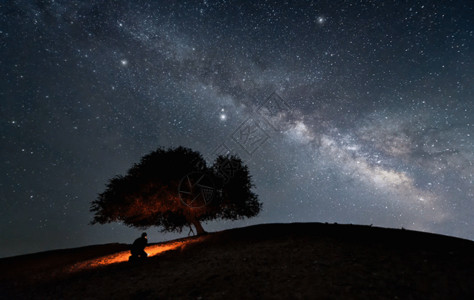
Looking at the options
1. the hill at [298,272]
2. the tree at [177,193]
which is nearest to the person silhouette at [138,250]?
the hill at [298,272]

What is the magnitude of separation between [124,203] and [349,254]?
1976 centimetres

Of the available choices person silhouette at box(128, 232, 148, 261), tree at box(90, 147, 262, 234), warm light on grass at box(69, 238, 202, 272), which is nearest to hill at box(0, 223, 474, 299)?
person silhouette at box(128, 232, 148, 261)

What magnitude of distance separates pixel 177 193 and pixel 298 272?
51.2 ft

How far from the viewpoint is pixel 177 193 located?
2252 centimetres

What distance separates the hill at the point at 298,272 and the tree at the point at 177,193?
330 inches

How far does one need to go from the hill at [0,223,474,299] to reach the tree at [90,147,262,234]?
8.37 meters

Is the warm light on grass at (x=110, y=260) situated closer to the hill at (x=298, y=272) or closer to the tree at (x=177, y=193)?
the hill at (x=298, y=272)

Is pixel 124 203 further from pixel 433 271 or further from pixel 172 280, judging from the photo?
pixel 433 271

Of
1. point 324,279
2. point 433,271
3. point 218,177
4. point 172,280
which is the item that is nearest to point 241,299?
point 324,279

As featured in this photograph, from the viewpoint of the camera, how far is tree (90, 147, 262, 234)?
22.5 m

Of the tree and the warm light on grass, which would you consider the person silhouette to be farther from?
the tree

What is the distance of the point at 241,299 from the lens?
733 centimetres

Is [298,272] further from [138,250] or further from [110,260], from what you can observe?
[110,260]

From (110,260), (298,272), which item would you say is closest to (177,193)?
(110,260)
